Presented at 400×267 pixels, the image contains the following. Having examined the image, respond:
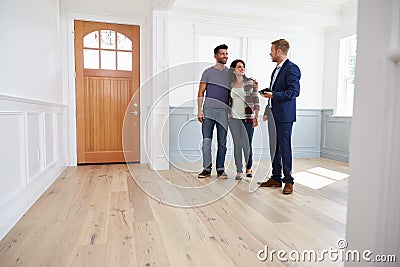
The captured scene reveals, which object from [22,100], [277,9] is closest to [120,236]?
[22,100]

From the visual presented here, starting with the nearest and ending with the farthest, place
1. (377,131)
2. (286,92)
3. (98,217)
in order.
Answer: (377,131), (98,217), (286,92)

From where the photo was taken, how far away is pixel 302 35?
407cm

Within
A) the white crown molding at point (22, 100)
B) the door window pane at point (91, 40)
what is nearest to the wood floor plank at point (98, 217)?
the white crown molding at point (22, 100)

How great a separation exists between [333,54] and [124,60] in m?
3.09

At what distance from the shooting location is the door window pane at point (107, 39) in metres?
3.33

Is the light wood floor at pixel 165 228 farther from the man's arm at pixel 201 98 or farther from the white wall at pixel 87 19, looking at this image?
the white wall at pixel 87 19

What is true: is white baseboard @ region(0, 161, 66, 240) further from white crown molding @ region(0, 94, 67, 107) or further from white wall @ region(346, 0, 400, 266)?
white wall @ region(346, 0, 400, 266)

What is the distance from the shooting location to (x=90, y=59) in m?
3.30

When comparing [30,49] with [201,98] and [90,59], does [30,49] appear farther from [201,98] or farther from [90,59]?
[201,98]

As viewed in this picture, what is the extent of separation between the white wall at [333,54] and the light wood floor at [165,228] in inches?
86.5

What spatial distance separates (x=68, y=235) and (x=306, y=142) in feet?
12.3

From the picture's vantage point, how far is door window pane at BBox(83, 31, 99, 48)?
3285 mm

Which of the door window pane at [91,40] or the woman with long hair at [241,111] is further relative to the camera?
the door window pane at [91,40]

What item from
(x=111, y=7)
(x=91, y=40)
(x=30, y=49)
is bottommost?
(x=30, y=49)
